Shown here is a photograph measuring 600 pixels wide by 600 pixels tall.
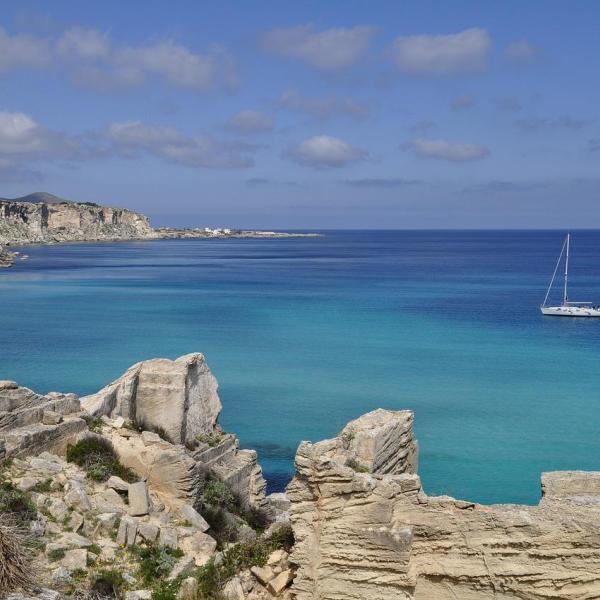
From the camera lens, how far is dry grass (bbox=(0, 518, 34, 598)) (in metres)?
8.51

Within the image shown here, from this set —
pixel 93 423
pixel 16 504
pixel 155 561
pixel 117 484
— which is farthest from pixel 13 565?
pixel 93 423

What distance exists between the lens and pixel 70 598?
8945mm

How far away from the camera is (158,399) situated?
1572 centimetres

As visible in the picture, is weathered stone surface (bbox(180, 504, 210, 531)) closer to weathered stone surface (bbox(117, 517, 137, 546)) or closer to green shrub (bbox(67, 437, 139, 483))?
green shrub (bbox(67, 437, 139, 483))

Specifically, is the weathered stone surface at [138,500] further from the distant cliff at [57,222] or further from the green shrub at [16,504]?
the distant cliff at [57,222]

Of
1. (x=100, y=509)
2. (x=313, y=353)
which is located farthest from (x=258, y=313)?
(x=100, y=509)

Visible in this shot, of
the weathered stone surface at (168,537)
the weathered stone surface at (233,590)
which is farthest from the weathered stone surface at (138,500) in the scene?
the weathered stone surface at (233,590)

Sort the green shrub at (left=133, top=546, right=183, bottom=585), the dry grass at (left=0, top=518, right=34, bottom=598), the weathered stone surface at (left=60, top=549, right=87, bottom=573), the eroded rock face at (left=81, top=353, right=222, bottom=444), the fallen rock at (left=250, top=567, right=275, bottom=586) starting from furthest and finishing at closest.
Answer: the eroded rock face at (left=81, top=353, right=222, bottom=444) < the green shrub at (left=133, top=546, right=183, bottom=585) < the weathered stone surface at (left=60, top=549, right=87, bottom=573) < the fallen rock at (left=250, top=567, right=275, bottom=586) < the dry grass at (left=0, top=518, right=34, bottom=598)

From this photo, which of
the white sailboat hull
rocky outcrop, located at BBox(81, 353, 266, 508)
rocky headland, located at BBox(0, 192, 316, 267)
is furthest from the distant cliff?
rocky outcrop, located at BBox(81, 353, 266, 508)

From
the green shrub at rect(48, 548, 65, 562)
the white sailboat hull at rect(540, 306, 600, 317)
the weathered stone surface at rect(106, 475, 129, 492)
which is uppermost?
the weathered stone surface at rect(106, 475, 129, 492)

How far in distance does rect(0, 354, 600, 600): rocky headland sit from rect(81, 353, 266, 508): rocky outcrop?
0.12 feet

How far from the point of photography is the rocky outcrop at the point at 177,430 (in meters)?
14.1

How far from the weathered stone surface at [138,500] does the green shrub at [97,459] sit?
2.23 ft

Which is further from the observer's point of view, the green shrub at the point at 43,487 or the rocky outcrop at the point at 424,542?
the green shrub at the point at 43,487
